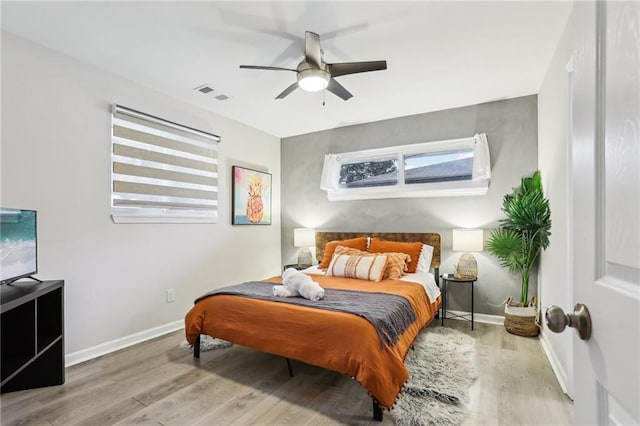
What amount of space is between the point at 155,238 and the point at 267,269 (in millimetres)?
1881

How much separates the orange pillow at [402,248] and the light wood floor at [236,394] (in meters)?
1.10

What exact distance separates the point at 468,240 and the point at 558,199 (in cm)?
108

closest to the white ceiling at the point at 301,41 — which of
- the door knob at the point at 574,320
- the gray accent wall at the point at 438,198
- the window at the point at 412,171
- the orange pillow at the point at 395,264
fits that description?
the gray accent wall at the point at 438,198

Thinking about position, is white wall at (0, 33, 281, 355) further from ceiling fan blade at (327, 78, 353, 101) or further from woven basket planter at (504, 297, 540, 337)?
woven basket planter at (504, 297, 540, 337)

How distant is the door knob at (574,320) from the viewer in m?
0.66

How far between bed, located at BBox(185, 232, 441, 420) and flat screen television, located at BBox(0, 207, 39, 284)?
3.83ft

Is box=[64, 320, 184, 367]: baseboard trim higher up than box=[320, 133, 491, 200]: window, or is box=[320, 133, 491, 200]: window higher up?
box=[320, 133, 491, 200]: window

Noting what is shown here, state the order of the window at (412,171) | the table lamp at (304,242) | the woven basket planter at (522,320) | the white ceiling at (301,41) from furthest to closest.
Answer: the table lamp at (304,242)
the window at (412,171)
the woven basket planter at (522,320)
the white ceiling at (301,41)

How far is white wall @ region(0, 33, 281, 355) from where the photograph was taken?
7.94 feet

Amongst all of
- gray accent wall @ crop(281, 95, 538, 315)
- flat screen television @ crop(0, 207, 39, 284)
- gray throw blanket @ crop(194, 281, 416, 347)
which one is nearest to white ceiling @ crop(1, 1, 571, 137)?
gray accent wall @ crop(281, 95, 538, 315)

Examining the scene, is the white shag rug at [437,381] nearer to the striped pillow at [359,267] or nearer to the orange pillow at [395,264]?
the orange pillow at [395,264]

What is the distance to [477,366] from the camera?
2.55m

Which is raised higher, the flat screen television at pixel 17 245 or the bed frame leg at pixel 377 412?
the flat screen television at pixel 17 245

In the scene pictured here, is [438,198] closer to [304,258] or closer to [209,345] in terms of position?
[304,258]
